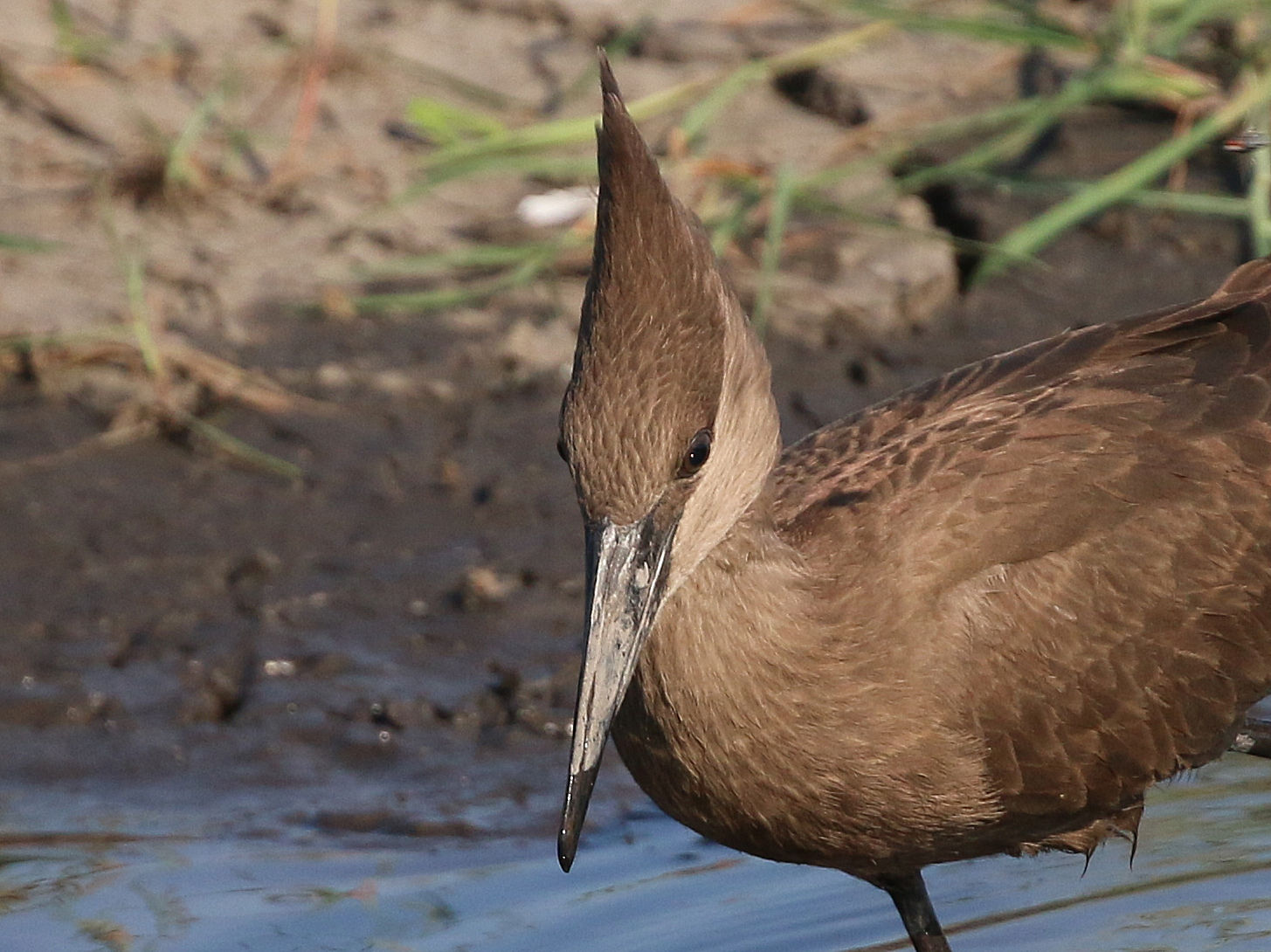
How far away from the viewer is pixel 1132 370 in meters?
5.00

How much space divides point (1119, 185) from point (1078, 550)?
292 cm

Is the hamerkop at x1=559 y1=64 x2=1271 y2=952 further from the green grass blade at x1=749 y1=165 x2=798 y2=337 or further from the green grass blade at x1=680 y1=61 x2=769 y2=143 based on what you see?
the green grass blade at x1=680 y1=61 x2=769 y2=143

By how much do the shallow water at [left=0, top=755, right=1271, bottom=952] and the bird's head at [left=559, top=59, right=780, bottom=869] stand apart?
1.26 m

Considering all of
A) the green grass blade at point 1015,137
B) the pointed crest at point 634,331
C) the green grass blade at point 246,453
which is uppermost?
the green grass blade at point 1015,137

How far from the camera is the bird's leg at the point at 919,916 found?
16.9 ft

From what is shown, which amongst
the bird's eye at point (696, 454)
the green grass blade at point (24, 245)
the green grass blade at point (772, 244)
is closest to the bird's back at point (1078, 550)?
the bird's eye at point (696, 454)

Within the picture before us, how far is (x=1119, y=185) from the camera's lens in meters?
7.43

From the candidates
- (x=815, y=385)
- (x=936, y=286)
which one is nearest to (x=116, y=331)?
(x=815, y=385)

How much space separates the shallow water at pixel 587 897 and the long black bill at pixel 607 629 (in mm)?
1194

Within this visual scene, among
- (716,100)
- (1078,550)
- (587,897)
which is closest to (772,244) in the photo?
(716,100)

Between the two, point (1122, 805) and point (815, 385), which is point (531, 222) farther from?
point (1122, 805)

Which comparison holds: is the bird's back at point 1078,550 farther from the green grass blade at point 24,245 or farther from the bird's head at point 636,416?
the green grass blade at point 24,245

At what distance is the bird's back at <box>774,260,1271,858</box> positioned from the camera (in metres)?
4.66

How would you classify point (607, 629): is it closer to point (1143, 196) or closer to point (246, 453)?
point (246, 453)
